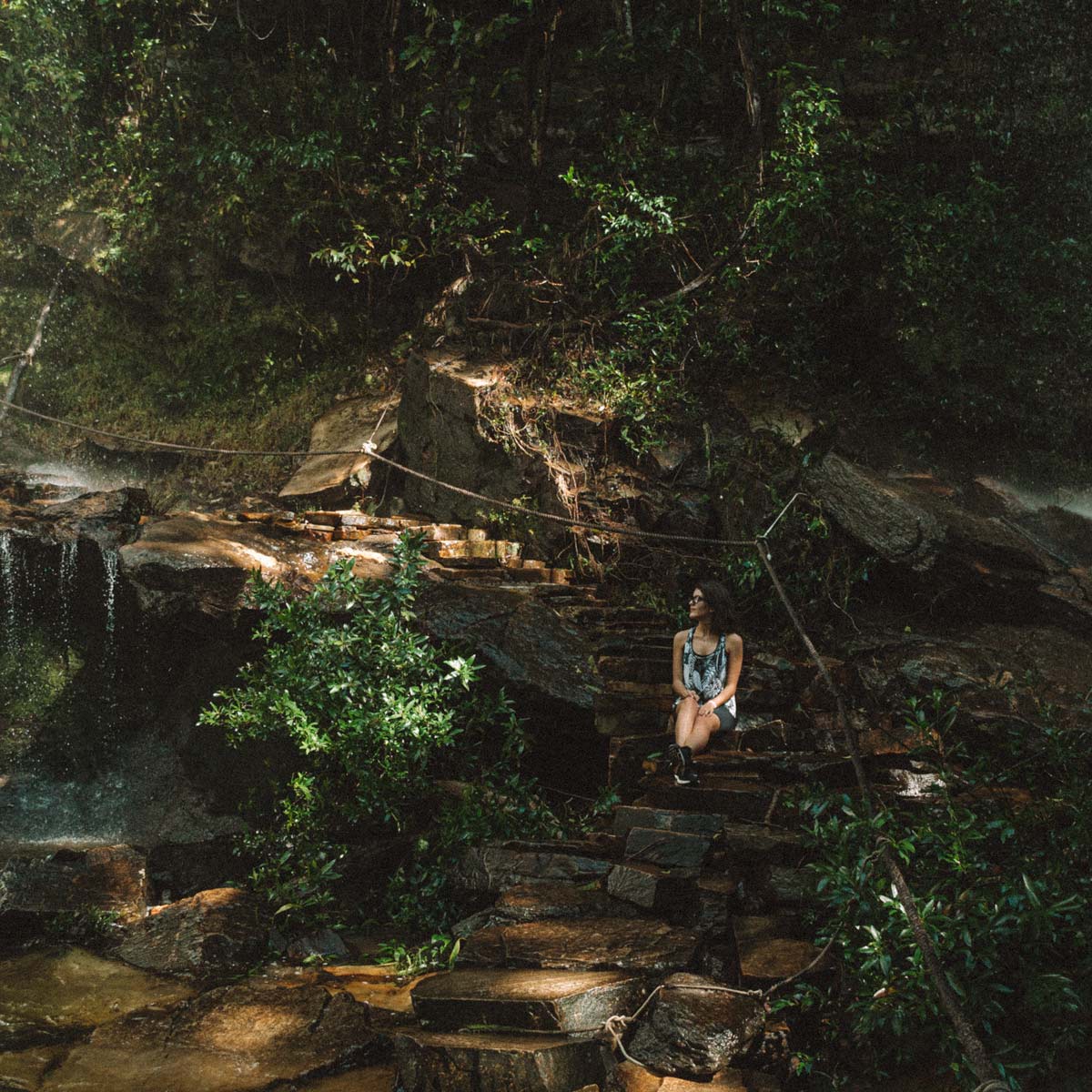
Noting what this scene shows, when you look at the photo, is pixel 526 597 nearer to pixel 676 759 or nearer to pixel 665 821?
pixel 676 759

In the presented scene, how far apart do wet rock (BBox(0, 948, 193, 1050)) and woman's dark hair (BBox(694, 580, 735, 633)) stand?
11.3ft

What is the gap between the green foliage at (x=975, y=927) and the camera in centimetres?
289

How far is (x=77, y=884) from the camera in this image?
5273 millimetres

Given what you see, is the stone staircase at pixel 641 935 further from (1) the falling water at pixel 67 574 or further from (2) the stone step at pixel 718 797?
(1) the falling water at pixel 67 574

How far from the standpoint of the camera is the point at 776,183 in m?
8.45

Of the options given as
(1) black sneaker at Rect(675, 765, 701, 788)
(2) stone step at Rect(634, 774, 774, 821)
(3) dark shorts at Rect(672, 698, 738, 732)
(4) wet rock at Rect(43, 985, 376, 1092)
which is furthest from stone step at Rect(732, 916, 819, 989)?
(4) wet rock at Rect(43, 985, 376, 1092)

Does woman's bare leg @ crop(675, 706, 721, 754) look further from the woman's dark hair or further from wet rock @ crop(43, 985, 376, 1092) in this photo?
wet rock @ crop(43, 985, 376, 1092)

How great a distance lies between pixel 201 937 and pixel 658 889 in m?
2.48

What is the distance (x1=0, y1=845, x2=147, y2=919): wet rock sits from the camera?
5.04 metres

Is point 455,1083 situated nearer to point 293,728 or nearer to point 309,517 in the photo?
point 293,728

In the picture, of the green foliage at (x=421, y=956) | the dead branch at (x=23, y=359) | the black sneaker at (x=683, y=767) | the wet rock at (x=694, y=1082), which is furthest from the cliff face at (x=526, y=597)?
the dead branch at (x=23, y=359)

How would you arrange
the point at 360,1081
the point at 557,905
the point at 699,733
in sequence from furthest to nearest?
the point at 699,733 → the point at 557,905 → the point at 360,1081

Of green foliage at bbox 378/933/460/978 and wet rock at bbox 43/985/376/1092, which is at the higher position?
wet rock at bbox 43/985/376/1092

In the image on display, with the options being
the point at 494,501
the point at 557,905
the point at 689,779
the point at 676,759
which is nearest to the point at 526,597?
the point at 494,501
